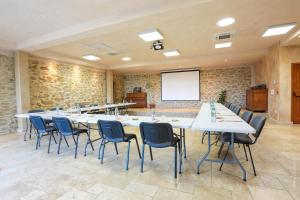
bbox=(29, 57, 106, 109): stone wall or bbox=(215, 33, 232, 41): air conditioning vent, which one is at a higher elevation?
bbox=(215, 33, 232, 41): air conditioning vent

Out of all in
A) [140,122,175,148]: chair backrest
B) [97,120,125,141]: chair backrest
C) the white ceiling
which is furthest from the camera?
the white ceiling

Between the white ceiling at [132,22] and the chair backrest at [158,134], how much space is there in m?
2.05

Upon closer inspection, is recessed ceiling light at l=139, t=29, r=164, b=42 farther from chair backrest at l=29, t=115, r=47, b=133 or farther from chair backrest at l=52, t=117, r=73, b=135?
chair backrest at l=29, t=115, r=47, b=133

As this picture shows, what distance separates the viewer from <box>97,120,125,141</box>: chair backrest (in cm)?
262

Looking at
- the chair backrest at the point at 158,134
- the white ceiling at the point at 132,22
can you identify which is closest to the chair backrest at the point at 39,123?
the white ceiling at the point at 132,22

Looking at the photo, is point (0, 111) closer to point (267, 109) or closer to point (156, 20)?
point (156, 20)

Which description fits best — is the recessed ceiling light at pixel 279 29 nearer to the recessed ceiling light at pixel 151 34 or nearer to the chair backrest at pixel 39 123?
the recessed ceiling light at pixel 151 34

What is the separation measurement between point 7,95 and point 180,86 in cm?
824

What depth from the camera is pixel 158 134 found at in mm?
2297

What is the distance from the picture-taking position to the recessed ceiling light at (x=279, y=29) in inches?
153

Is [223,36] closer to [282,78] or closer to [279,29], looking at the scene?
[279,29]

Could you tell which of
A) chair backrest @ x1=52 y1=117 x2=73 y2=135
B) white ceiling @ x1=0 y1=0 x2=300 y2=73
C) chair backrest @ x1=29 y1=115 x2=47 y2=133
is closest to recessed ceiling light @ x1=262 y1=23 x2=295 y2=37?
white ceiling @ x1=0 y1=0 x2=300 y2=73

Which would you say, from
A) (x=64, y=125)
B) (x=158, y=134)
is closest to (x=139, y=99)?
(x=64, y=125)

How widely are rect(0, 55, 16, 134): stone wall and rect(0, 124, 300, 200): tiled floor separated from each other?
7.30 feet
